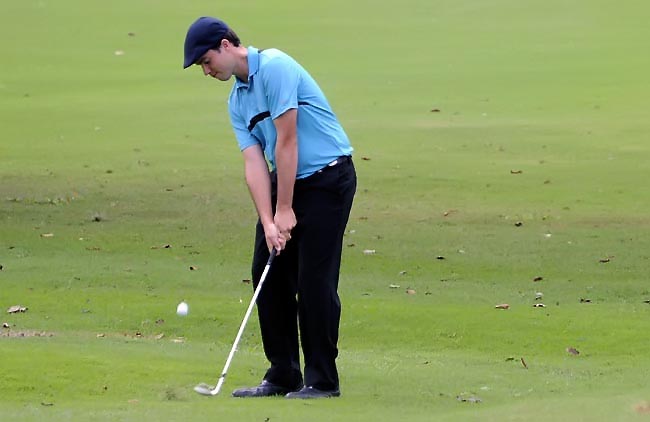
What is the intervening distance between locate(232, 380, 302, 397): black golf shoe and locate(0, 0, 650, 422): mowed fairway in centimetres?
14

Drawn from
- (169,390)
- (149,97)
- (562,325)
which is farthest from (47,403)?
(149,97)

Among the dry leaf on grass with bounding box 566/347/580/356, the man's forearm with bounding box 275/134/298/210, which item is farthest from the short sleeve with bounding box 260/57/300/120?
the dry leaf on grass with bounding box 566/347/580/356

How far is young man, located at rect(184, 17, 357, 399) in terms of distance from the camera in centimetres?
771

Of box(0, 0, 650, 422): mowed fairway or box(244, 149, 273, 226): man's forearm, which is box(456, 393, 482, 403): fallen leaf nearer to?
box(0, 0, 650, 422): mowed fairway

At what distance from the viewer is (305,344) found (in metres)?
8.09

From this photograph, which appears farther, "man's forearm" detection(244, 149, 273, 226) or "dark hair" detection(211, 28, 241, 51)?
"man's forearm" detection(244, 149, 273, 226)

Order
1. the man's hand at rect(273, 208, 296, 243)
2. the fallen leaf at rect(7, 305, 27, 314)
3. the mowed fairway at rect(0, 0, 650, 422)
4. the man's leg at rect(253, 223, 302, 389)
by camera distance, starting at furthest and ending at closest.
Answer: the fallen leaf at rect(7, 305, 27, 314) → the mowed fairway at rect(0, 0, 650, 422) → the man's leg at rect(253, 223, 302, 389) → the man's hand at rect(273, 208, 296, 243)

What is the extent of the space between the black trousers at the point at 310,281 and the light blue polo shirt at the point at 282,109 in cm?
10

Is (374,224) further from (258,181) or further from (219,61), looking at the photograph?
(219,61)

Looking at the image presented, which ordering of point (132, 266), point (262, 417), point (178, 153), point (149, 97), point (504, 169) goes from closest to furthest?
point (262, 417), point (132, 266), point (504, 169), point (178, 153), point (149, 97)

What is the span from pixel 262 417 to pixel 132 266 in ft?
21.8

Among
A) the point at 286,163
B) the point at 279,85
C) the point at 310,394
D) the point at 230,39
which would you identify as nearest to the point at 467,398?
the point at 310,394

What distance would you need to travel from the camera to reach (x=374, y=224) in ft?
53.8

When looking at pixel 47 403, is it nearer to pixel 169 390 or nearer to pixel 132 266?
pixel 169 390
